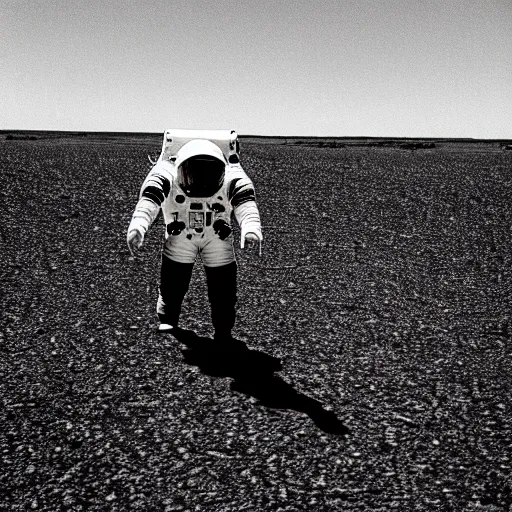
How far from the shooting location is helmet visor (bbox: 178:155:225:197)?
495 centimetres

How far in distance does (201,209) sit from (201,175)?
0.32m

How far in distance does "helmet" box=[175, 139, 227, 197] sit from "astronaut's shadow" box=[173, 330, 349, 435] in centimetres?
133

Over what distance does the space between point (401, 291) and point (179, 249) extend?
304 centimetres

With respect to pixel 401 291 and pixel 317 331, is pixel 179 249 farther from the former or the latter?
pixel 401 291

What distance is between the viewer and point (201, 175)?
197 inches

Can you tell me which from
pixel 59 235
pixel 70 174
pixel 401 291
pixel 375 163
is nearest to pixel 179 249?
pixel 401 291

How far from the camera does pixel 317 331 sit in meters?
6.20

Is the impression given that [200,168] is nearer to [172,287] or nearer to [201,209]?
[201,209]

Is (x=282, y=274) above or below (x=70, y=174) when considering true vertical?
below

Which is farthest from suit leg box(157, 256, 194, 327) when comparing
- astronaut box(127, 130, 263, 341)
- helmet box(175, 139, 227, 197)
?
helmet box(175, 139, 227, 197)

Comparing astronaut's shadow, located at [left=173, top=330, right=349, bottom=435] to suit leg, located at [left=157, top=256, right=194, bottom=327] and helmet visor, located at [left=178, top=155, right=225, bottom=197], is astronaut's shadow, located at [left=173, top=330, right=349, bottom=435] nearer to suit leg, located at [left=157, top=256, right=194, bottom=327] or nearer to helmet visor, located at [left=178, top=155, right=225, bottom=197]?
suit leg, located at [left=157, top=256, right=194, bottom=327]

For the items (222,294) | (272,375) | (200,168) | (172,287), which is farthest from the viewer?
(172,287)

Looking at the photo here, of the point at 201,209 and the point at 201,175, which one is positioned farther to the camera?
the point at 201,209

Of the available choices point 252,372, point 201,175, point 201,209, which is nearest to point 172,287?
point 201,209
